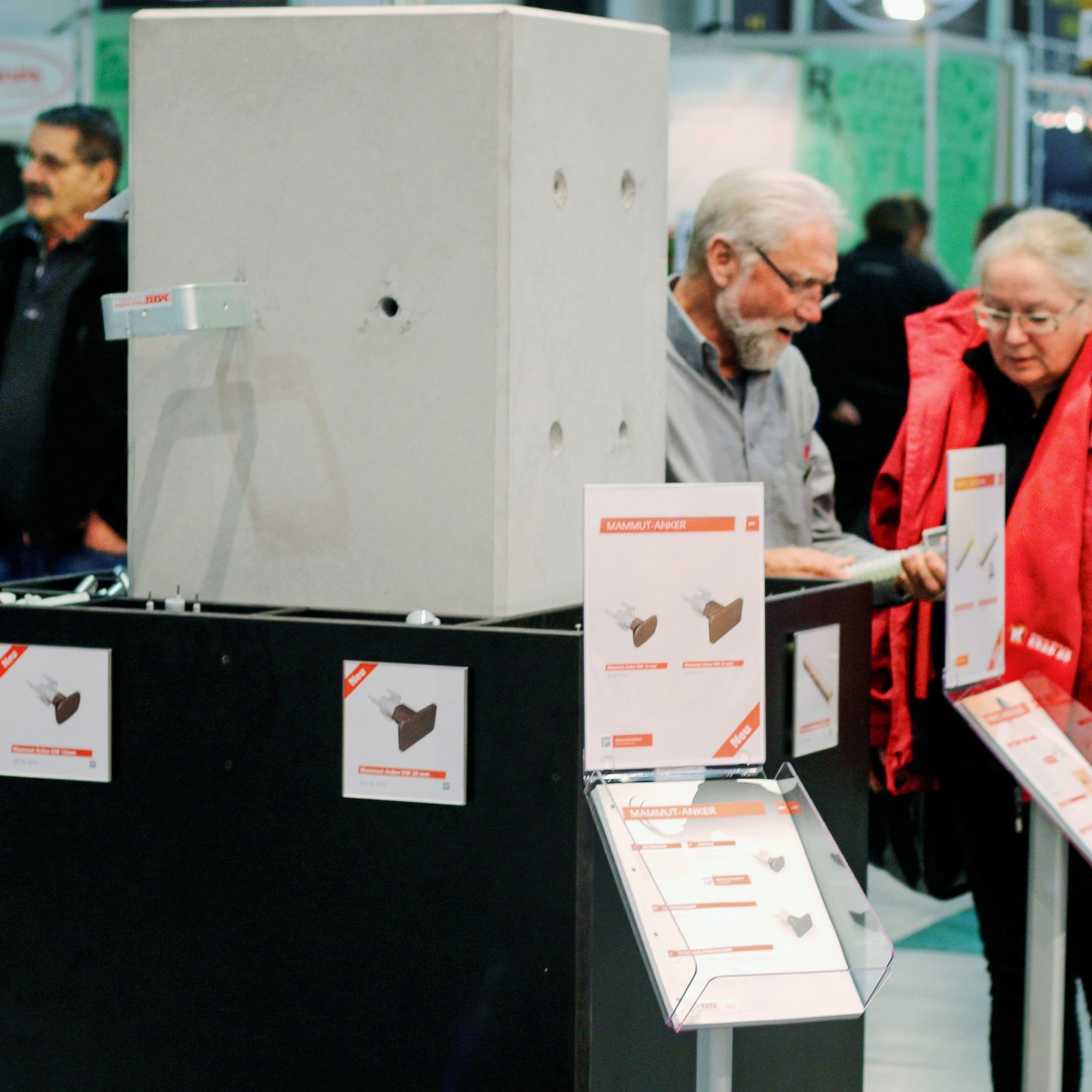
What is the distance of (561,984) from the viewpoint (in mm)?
1696

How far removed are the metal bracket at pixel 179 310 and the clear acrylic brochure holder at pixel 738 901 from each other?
69 cm

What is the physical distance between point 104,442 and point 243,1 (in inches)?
59.4

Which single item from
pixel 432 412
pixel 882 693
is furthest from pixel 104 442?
pixel 432 412

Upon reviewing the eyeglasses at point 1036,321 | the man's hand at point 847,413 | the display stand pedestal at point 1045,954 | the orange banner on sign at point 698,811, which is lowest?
the display stand pedestal at point 1045,954

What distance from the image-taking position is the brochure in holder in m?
1.56

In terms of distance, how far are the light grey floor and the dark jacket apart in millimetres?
2344

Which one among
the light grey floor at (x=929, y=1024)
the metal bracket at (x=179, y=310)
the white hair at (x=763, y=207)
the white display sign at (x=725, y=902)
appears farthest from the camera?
the light grey floor at (x=929, y=1024)

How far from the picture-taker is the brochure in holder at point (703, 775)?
1.56m

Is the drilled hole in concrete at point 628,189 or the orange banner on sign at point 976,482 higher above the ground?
the drilled hole in concrete at point 628,189

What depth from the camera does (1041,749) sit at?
2396mm

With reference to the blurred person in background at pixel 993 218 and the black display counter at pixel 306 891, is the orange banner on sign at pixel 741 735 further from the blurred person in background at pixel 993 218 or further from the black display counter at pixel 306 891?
the blurred person in background at pixel 993 218

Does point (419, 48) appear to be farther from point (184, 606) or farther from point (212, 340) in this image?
point (184, 606)

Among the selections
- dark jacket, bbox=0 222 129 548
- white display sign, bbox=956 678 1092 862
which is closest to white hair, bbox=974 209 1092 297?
white display sign, bbox=956 678 1092 862

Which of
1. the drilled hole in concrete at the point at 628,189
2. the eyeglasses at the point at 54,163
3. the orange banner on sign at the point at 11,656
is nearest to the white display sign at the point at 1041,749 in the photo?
the drilled hole in concrete at the point at 628,189
